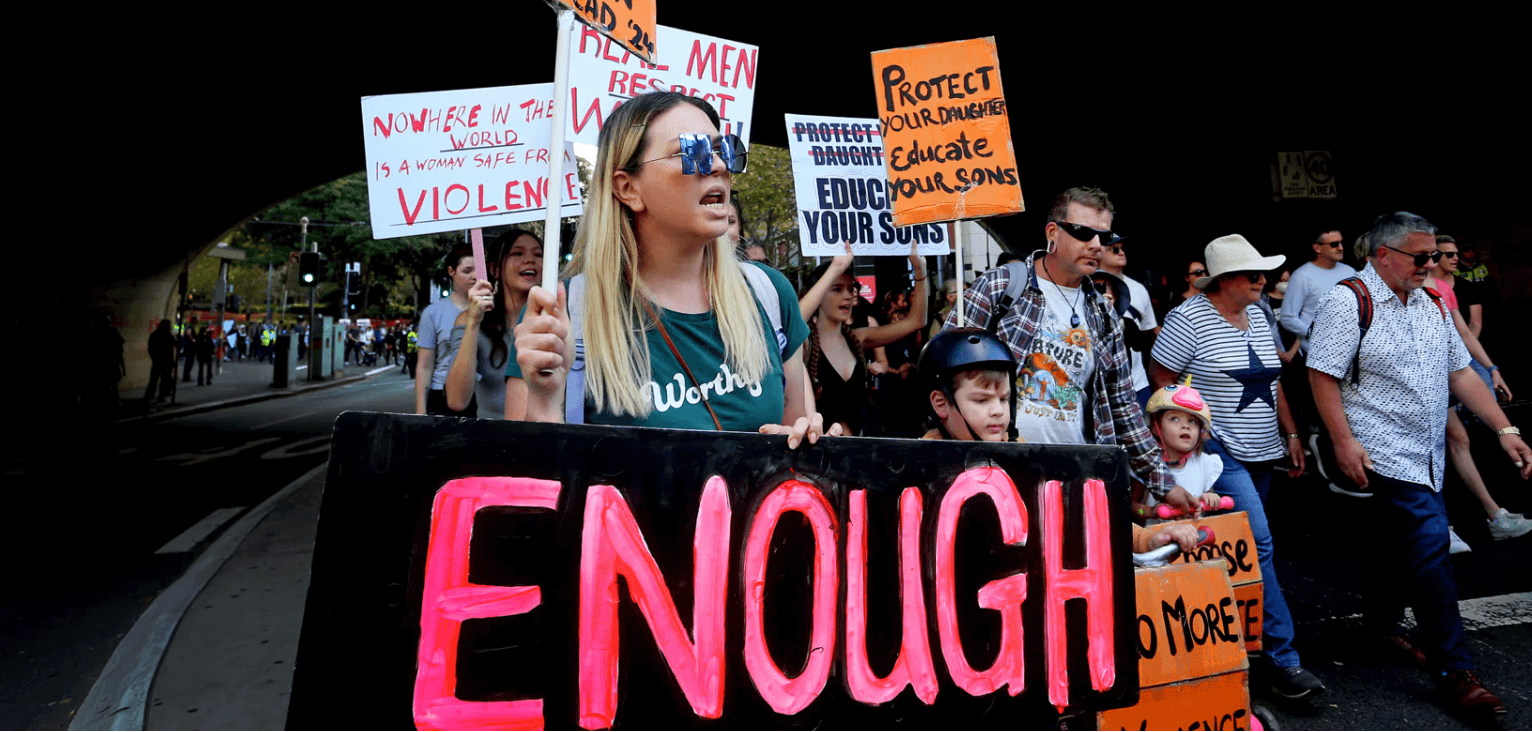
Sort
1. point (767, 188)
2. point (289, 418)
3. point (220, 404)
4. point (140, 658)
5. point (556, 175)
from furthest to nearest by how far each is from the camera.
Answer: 1. point (767, 188)
2. point (220, 404)
3. point (289, 418)
4. point (140, 658)
5. point (556, 175)

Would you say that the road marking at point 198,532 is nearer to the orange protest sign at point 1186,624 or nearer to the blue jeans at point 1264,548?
the orange protest sign at point 1186,624

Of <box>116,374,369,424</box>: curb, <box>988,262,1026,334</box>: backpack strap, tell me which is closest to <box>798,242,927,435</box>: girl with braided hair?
<box>988,262,1026,334</box>: backpack strap

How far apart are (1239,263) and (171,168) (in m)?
18.8

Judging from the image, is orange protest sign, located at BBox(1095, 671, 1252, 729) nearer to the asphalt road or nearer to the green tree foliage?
the asphalt road

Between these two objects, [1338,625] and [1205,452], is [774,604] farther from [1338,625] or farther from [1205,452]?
[1338,625]

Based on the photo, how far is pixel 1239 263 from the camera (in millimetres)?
4051

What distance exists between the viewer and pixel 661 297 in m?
1.95

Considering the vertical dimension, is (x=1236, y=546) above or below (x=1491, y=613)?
above

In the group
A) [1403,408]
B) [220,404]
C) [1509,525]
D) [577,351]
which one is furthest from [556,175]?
[220,404]

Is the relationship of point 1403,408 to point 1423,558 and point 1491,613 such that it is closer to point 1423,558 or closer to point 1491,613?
point 1423,558

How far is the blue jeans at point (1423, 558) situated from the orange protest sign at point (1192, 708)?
1.45m

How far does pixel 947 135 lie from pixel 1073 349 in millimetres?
1365

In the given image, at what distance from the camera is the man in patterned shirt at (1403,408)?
3.67 meters

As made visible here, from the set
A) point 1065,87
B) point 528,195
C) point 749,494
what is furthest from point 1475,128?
point 749,494
